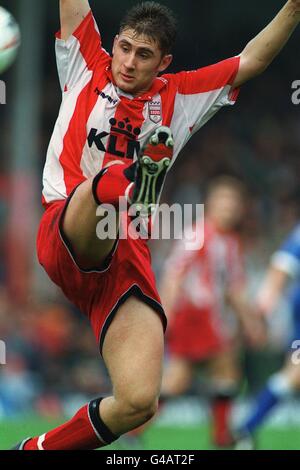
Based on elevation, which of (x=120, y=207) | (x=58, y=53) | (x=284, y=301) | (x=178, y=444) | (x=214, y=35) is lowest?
(x=178, y=444)

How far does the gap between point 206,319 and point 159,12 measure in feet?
15.0

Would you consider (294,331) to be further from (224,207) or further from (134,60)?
(134,60)

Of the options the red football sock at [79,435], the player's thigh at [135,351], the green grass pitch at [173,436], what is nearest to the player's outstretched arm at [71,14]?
the player's thigh at [135,351]

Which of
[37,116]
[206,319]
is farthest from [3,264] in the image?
[206,319]

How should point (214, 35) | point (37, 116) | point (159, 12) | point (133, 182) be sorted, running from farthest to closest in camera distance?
point (214, 35) → point (37, 116) → point (159, 12) → point (133, 182)

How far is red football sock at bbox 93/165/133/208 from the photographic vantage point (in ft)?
15.3

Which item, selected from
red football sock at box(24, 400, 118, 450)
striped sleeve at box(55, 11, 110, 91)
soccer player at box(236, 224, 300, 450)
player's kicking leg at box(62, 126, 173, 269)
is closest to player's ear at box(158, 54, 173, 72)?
striped sleeve at box(55, 11, 110, 91)

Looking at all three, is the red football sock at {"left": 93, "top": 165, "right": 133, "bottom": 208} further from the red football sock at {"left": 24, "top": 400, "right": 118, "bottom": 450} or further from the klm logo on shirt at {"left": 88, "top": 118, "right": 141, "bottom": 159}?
the red football sock at {"left": 24, "top": 400, "right": 118, "bottom": 450}

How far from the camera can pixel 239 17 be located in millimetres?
17031

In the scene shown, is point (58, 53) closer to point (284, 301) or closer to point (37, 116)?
point (284, 301)

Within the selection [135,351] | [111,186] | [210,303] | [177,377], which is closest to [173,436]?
[177,377]

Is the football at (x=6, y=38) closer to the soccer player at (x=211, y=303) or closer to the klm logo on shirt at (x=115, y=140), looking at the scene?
the klm logo on shirt at (x=115, y=140)

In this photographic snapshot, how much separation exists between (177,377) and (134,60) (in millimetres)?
4379

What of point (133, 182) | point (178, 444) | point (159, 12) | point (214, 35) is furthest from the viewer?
point (214, 35)
